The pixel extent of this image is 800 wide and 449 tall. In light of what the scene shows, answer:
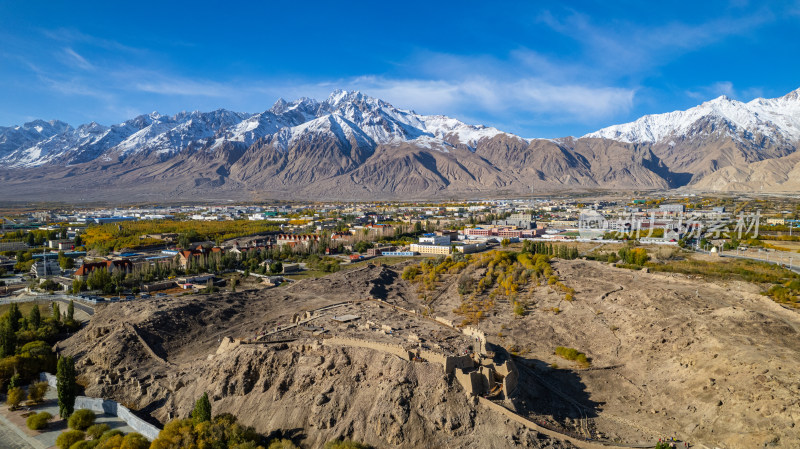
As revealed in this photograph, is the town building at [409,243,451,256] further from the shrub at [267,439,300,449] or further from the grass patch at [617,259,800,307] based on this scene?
the shrub at [267,439,300,449]

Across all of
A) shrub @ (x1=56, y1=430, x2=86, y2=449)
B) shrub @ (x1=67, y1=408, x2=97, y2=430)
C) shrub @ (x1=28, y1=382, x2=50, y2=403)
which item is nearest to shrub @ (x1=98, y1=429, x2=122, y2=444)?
shrub @ (x1=56, y1=430, x2=86, y2=449)

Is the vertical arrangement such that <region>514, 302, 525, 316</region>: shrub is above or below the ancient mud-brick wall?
below

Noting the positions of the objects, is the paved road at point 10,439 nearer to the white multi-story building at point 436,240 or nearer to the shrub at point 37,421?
the shrub at point 37,421

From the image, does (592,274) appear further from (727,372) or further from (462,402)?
(462,402)

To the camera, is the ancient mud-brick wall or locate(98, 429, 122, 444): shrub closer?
locate(98, 429, 122, 444): shrub

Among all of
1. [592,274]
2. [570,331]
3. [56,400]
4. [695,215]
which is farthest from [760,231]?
[56,400]

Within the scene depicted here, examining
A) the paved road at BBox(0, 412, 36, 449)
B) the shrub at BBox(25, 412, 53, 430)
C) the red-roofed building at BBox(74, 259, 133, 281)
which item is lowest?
the paved road at BBox(0, 412, 36, 449)

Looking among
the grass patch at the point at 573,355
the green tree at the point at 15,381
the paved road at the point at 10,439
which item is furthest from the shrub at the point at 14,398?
the grass patch at the point at 573,355
